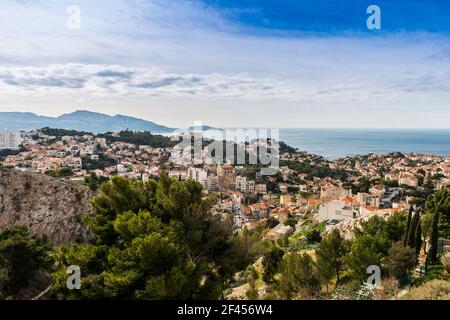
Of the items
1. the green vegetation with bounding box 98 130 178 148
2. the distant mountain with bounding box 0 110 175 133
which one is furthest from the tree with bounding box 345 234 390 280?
the distant mountain with bounding box 0 110 175 133

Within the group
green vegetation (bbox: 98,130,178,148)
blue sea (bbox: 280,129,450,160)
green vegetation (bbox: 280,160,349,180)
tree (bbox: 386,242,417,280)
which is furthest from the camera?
blue sea (bbox: 280,129,450,160)

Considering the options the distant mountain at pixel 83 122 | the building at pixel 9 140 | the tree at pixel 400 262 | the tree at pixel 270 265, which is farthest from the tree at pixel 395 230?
the distant mountain at pixel 83 122

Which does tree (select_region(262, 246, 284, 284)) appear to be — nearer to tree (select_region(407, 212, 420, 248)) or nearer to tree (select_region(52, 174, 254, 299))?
tree (select_region(407, 212, 420, 248))

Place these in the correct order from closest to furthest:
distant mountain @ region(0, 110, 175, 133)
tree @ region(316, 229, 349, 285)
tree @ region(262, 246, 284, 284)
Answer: tree @ region(316, 229, 349, 285) → tree @ region(262, 246, 284, 284) → distant mountain @ region(0, 110, 175, 133)

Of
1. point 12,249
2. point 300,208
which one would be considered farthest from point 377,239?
point 300,208

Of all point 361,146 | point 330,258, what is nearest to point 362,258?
point 330,258

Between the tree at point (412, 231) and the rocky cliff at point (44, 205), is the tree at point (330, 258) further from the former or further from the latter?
the rocky cliff at point (44, 205)
